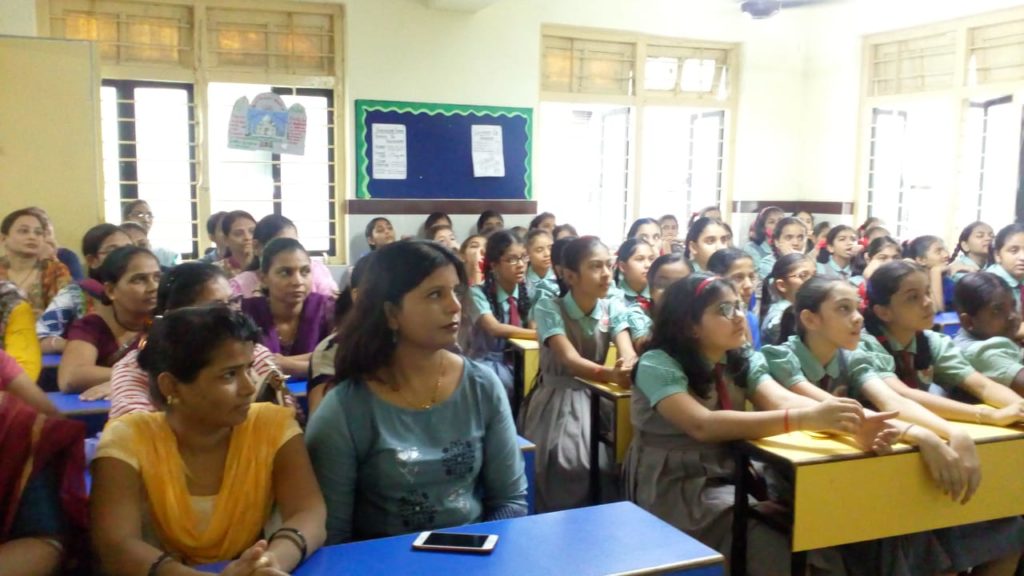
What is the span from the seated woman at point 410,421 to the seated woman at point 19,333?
1485mm

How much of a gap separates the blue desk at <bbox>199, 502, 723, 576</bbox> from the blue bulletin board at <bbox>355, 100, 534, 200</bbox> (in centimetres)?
536

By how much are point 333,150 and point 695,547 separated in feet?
18.6

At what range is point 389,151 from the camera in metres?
6.72

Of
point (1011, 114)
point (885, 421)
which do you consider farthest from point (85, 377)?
point (1011, 114)

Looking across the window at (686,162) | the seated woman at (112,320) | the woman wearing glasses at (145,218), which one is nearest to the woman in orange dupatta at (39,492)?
the seated woman at (112,320)

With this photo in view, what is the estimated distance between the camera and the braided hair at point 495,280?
4.34m

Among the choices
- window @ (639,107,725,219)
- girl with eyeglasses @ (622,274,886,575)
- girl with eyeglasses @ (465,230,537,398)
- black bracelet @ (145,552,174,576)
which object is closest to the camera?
black bracelet @ (145,552,174,576)

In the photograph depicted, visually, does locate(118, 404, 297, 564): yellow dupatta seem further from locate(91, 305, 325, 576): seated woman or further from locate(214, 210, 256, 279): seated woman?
locate(214, 210, 256, 279): seated woman

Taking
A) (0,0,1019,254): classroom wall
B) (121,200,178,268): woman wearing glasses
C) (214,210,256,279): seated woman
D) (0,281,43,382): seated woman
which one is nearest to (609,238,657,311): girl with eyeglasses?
(214,210,256,279): seated woman

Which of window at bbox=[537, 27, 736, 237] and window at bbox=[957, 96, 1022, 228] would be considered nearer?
window at bbox=[957, 96, 1022, 228]

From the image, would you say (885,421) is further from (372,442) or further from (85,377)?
(85,377)

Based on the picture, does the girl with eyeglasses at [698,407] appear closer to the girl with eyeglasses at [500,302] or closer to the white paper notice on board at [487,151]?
the girl with eyeglasses at [500,302]

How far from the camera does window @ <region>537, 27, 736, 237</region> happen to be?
7465 mm

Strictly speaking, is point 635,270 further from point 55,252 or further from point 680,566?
point 55,252
